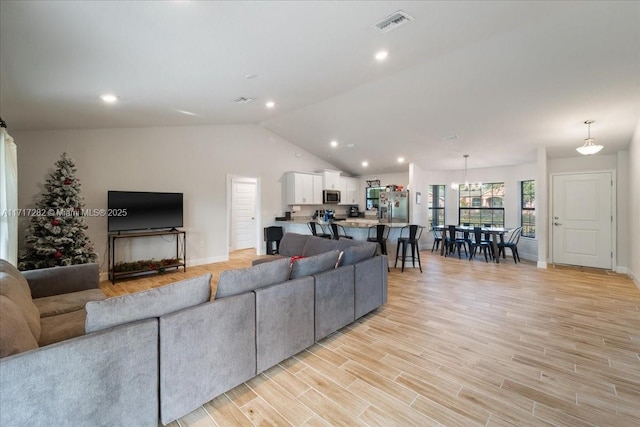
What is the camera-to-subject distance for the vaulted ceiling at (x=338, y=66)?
2.28m

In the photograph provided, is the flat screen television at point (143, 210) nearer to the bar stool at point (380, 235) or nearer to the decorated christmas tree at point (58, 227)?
the decorated christmas tree at point (58, 227)

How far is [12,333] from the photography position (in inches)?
57.1

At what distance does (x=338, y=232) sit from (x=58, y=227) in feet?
16.1

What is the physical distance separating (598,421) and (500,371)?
0.60 m

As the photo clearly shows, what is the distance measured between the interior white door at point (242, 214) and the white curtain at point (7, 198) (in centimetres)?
480

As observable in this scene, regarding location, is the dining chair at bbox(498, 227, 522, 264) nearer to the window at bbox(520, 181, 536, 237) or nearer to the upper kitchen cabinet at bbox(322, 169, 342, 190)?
the window at bbox(520, 181, 536, 237)

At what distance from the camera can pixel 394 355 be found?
2590 millimetres

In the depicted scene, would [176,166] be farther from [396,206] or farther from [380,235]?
[396,206]

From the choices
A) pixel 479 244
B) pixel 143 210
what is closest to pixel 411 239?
→ pixel 479 244

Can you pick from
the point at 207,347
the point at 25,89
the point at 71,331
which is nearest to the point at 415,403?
the point at 207,347

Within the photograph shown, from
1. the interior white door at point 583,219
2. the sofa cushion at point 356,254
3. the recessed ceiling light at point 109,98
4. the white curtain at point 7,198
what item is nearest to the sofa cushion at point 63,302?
the white curtain at point 7,198

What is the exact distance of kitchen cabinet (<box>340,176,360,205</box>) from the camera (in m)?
9.39

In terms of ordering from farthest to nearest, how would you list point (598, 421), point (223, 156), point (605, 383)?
1. point (223, 156)
2. point (605, 383)
3. point (598, 421)

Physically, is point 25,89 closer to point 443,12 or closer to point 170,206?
point 170,206
